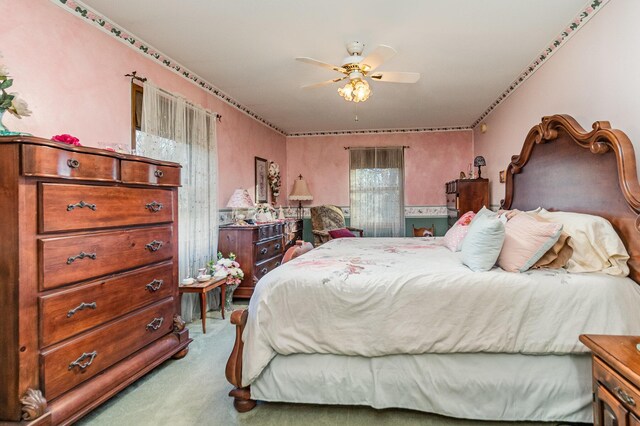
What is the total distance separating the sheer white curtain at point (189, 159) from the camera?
9.91ft

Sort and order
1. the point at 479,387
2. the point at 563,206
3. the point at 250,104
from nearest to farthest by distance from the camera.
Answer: the point at 479,387 → the point at 563,206 → the point at 250,104

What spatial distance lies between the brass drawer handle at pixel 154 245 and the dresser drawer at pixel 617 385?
2.45 m

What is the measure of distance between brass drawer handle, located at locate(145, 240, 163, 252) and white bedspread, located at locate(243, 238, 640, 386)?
34.3 inches

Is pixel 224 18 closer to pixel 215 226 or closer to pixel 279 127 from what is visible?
pixel 215 226

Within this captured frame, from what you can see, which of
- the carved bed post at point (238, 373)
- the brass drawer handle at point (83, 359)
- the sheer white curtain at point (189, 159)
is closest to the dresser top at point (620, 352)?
the carved bed post at point (238, 373)

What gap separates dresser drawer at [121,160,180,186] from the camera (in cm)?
202

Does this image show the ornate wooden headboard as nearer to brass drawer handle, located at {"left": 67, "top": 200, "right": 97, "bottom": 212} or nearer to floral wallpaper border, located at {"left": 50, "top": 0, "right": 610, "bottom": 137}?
floral wallpaper border, located at {"left": 50, "top": 0, "right": 610, "bottom": 137}

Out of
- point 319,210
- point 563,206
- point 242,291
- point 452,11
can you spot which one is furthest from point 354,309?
point 319,210


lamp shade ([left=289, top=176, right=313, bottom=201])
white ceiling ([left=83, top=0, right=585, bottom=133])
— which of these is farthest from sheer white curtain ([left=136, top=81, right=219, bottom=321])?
lamp shade ([left=289, top=176, right=313, bottom=201])

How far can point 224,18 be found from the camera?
2551 mm

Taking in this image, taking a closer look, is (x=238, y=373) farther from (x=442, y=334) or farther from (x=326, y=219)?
(x=326, y=219)

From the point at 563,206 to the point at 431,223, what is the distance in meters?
3.90

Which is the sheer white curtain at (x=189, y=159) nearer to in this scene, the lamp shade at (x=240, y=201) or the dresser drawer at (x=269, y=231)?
the lamp shade at (x=240, y=201)

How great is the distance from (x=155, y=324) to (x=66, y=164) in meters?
1.20
